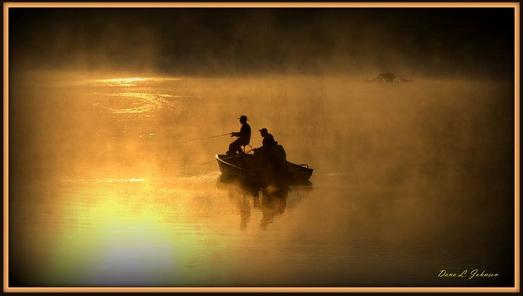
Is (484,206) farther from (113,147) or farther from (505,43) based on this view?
(113,147)

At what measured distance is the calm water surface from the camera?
29.1 ft

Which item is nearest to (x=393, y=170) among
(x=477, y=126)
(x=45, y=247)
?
(x=477, y=126)

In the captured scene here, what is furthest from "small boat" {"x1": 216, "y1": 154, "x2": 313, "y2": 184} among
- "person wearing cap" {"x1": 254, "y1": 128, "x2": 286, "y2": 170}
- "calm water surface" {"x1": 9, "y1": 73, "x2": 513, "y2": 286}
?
"calm water surface" {"x1": 9, "y1": 73, "x2": 513, "y2": 286}

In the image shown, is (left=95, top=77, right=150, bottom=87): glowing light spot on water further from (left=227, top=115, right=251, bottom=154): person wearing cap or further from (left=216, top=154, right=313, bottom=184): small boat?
(left=216, top=154, right=313, bottom=184): small boat

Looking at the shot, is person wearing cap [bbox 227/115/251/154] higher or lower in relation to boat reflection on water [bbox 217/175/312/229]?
higher

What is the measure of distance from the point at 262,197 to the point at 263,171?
66 centimetres

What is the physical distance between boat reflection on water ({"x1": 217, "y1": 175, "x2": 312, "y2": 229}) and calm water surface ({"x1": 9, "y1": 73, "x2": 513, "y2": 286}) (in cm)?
3

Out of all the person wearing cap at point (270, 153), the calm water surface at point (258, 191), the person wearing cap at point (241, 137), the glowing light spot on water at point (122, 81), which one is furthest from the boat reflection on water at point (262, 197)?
the glowing light spot on water at point (122, 81)

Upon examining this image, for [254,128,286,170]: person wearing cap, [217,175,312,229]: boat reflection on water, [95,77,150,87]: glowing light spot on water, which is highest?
[95,77,150,87]: glowing light spot on water

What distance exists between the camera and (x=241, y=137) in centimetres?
1244

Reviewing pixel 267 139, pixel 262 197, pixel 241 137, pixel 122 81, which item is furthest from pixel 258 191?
pixel 122 81

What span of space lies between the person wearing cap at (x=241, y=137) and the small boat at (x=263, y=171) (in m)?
→ 0.29

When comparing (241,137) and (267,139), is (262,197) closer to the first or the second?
(267,139)

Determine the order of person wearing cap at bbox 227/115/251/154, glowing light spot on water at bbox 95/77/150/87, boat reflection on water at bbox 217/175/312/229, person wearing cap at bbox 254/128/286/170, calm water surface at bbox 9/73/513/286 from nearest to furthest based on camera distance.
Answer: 1. calm water surface at bbox 9/73/513/286
2. boat reflection on water at bbox 217/175/312/229
3. glowing light spot on water at bbox 95/77/150/87
4. person wearing cap at bbox 254/128/286/170
5. person wearing cap at bbox 227/115/251/154
